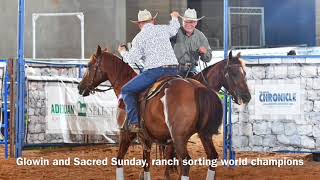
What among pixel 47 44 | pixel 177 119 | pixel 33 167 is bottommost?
pixel 33 167

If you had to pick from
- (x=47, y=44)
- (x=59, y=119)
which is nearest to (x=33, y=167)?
(x=59, y=119)

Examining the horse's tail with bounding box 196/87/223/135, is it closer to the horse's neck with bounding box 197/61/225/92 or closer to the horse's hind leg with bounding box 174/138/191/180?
the horse's hind leg with bounding box 174/138/191/180

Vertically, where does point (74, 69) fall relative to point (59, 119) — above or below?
above

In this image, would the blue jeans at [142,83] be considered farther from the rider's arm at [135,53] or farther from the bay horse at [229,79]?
the bay horse at [229,79]

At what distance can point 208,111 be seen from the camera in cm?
736

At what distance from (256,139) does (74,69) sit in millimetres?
4186

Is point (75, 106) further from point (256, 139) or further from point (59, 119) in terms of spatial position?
point (256, 139)

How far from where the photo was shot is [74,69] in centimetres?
1276

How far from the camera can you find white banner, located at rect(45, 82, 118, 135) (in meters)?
12.0

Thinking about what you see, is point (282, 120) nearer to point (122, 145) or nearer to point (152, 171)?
point (152, 171)

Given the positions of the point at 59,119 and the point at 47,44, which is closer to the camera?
the point at 59,119

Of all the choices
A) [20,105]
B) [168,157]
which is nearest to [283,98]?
[168,157]

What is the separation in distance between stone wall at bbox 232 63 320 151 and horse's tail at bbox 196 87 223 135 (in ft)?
8.82

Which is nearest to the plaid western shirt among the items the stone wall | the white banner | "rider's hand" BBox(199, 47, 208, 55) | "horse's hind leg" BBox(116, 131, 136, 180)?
"horse's hind leg" BBox(116, 131, 136, 180)
